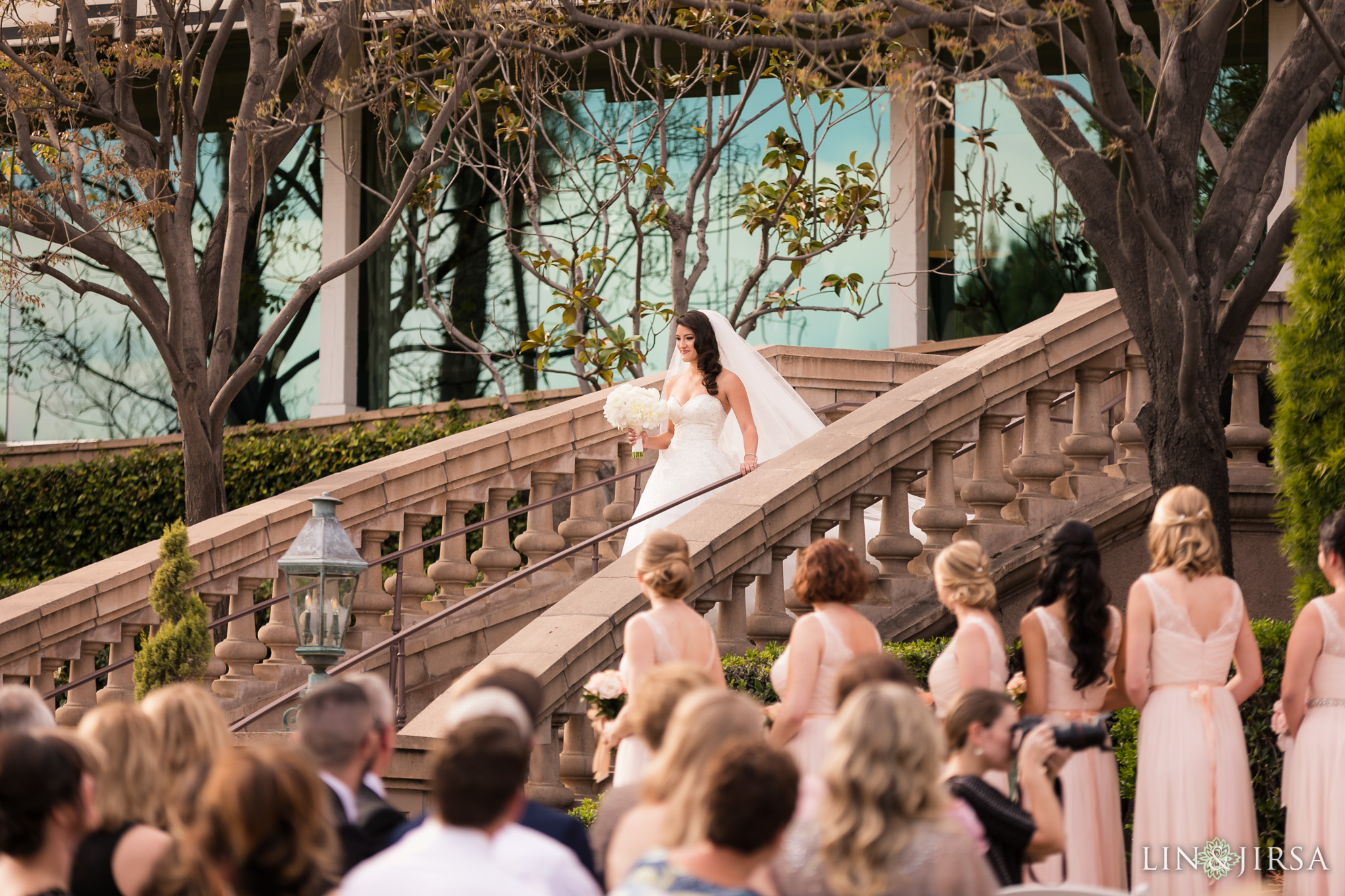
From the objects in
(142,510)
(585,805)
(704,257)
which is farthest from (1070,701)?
(142,510)

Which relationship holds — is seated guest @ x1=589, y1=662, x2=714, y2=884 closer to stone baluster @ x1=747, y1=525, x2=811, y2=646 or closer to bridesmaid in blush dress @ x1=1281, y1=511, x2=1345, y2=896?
bridesmaid in blush dress @ x1=1281, y1=511, x2=1345, y2=896

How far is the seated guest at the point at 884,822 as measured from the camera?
3469 millimetres

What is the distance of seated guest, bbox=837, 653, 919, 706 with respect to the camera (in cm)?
432

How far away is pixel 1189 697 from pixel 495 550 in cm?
561

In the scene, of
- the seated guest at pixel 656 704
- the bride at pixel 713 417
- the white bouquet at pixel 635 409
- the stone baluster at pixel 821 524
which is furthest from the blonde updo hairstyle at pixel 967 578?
the white bouquet at pixel 635 409

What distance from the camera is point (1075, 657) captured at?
5727 millimetres

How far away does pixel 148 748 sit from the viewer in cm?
400

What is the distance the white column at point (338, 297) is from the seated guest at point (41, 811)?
14.9 meters

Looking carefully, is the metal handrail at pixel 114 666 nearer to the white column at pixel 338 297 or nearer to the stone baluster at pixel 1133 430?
the stone baluster at pixel 1133 430

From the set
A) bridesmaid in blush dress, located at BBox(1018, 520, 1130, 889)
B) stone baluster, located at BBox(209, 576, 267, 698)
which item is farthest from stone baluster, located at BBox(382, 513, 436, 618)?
bridesmaid in blush dress, located at BBox(1018, 520, 1130, 889)

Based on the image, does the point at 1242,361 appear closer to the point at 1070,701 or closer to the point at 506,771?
the point at 1070,701

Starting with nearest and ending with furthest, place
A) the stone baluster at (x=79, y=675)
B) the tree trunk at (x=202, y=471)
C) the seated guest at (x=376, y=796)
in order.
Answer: the seated guest at (x=376, y=796) → the stone baluster at (x=79, y=675) → the tree trunk at (x=202, y=471)

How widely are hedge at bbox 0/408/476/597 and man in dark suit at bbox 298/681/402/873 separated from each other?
426 inches

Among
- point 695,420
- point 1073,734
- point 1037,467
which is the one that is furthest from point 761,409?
point 1073,734
